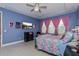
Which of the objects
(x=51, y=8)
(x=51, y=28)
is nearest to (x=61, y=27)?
(x=51, y=28)

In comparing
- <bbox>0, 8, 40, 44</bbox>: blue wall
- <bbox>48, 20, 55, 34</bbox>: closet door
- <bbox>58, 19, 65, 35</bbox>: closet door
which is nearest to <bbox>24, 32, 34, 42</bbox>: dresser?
<bbox>0, 8, 40, 44</bbox>: blue wall

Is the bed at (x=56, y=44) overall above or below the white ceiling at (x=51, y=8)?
below

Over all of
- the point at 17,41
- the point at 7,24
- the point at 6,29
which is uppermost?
the point at 7,24

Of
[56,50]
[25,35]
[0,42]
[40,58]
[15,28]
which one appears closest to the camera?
[40,58]

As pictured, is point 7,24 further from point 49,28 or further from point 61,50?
point 61,50

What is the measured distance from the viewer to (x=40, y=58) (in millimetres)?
761

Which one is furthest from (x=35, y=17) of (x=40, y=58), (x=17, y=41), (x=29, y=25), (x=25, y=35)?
(x=40, y=58)

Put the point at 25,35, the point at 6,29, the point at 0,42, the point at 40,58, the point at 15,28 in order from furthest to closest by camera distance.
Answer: the point at 25,35 → the point at 15,28 → the point at 6,29 → the point at 0,42 → the point at 40,58

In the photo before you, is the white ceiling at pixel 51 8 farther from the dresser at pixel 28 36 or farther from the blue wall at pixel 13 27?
the dresser at pixel 28 36

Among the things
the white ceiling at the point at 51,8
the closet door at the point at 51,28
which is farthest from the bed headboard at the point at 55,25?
the white ceiling at the point at 51,8

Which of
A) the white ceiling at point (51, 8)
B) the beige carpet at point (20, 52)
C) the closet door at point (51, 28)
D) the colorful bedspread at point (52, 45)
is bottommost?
the beige carpet at point (20, 52)

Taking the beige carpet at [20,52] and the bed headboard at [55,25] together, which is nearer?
the beige carpet at [20,52]

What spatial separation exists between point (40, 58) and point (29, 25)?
488 cm

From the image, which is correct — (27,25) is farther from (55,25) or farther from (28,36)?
(55,25)
